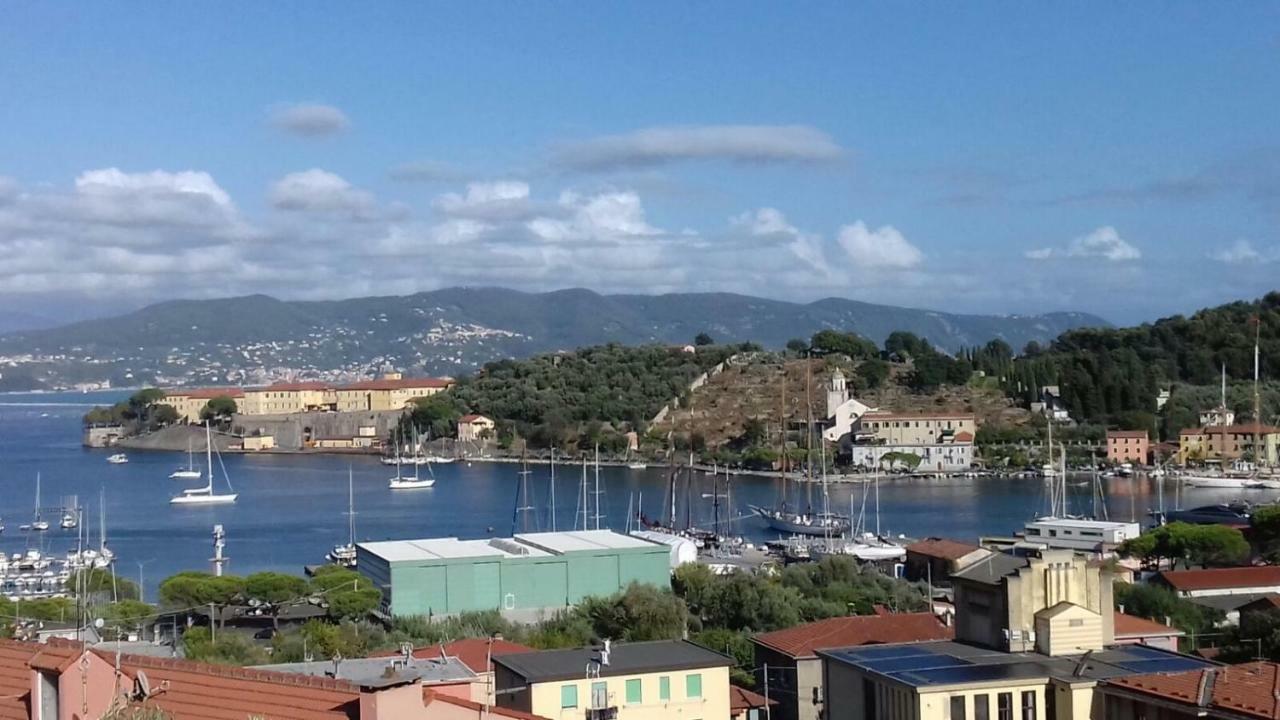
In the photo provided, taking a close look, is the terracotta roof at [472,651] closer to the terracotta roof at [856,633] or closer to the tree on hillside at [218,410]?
the terracotta roof at [856,633]

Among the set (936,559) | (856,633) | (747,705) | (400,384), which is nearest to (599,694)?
(747,705)

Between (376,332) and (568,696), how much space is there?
15296cm

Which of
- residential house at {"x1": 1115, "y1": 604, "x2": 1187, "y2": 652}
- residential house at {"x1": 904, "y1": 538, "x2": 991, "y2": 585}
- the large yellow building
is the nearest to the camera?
residential house at {"x1": 1115, "y1": 604, "x2": 1187, "y2": 652}

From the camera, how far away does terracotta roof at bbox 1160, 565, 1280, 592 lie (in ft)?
39.3

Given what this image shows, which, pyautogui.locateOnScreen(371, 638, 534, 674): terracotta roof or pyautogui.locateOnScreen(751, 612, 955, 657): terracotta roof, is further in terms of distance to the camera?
pyautogui.locateOnScreen(751, 612, 955, 657): terracotta roof

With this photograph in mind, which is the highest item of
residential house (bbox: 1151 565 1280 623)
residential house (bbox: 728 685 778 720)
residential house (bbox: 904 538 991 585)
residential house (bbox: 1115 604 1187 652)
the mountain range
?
the mountain range

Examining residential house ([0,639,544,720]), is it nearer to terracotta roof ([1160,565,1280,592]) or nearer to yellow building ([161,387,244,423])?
terracotta roof ([1160,565,1280,592])

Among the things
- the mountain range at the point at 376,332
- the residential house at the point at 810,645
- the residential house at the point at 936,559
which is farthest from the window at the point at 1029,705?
the mountain range at the point at 376,332

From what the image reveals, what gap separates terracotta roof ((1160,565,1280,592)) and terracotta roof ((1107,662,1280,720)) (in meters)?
8.03

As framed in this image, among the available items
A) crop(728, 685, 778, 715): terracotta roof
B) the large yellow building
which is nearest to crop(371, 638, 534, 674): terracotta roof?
crop(728, 685, 778, 715): terracotta roof

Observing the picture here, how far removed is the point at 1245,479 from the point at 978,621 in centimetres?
3094

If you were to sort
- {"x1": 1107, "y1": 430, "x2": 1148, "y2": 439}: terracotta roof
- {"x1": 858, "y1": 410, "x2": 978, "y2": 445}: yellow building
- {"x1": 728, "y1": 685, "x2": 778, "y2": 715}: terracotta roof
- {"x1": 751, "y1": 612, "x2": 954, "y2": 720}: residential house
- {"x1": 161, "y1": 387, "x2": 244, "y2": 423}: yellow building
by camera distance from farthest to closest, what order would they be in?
{"x1": 161, "y1": 387, "x2": 244, "y2": 423}: yellow building, {"x1": 858, "y1": 410, "x2": 978, "y2": 445}: yellow building, {"x1": 1107, "y1": 430, "x2": 1148, "y2": 439}: terracotta roof, {"x1": 751, "y1": 612, "x2": 954, "y2": 720}: residential house, {"x1": 728, "y1": 685, "x2": 778, "y2": 715}: terracotta roof

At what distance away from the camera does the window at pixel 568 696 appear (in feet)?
18.6

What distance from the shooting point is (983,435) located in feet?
127
